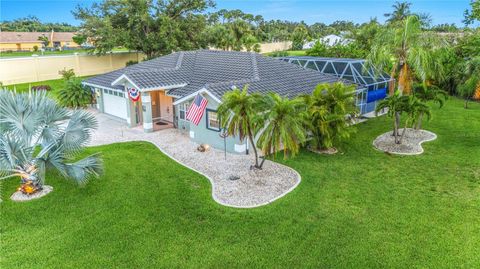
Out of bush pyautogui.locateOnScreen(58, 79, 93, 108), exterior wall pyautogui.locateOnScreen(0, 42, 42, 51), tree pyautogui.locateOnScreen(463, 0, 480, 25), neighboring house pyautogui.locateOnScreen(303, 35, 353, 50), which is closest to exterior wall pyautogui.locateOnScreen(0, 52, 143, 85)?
bush pyautogui.locateOnScreen(58, 79, 93, 108)

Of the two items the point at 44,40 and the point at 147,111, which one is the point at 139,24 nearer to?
the point at 147,111

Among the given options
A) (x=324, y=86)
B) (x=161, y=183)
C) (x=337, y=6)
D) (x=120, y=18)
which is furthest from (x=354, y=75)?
(x=337, y=6)

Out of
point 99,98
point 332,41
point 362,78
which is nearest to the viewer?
point 362,78

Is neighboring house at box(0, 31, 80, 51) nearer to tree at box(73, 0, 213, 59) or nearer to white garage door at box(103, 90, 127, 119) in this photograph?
tree at box(73, 0, 213, 59)

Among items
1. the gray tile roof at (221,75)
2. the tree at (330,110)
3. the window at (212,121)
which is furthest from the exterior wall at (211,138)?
the tree at (330,110)

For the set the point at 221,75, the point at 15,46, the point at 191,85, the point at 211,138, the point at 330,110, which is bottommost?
the point at 211,138

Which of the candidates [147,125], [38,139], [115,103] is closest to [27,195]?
[38,139]

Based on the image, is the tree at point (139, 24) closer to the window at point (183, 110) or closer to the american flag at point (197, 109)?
the window at point (183, 110)
